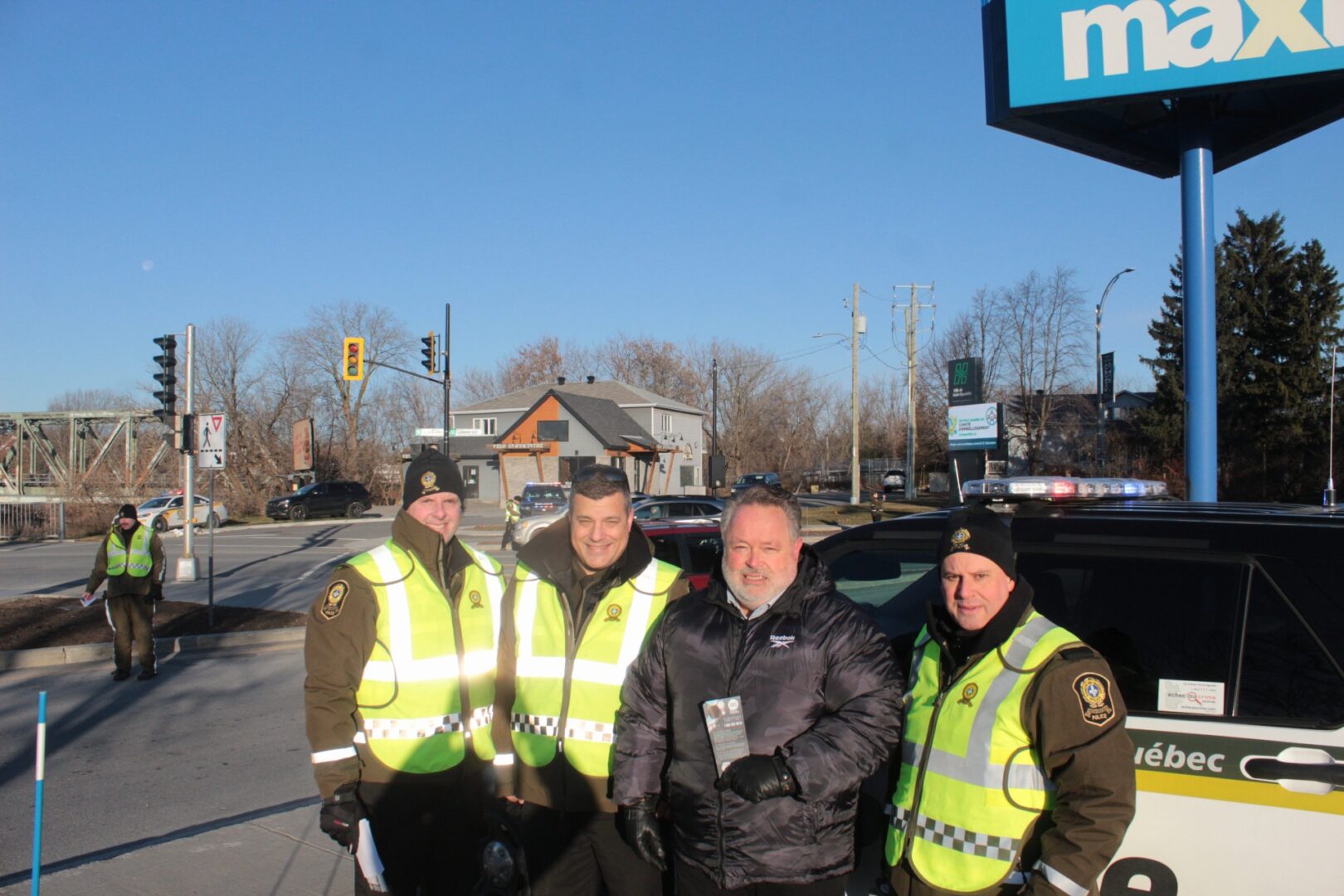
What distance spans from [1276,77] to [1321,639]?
10.9 meters

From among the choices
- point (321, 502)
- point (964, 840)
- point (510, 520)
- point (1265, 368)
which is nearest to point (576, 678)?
point (964, 840)

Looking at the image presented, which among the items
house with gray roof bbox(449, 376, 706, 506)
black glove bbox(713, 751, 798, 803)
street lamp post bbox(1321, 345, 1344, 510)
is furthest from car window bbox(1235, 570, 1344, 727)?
house with gray roof bbox(449, 376, 706, 506)

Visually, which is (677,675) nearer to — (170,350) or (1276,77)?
(1276,77)

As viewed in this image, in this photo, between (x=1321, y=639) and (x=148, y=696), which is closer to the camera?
(x=1321, y=639)

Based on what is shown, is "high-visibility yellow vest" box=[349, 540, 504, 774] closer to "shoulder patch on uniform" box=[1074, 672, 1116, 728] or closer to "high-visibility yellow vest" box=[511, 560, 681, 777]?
"high-visibility yellow vest" box=[511, 560, 681, 777]

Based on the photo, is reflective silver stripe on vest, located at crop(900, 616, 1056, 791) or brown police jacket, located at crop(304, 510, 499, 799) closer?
reflective silver stripe on vest, located at crop(900, 616, 1056, 791)

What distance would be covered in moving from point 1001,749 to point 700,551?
768 cm

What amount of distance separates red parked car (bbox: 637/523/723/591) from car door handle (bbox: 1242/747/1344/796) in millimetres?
6949

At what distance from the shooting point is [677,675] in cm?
288

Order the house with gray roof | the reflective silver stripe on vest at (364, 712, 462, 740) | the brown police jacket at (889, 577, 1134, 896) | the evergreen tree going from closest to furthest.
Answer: the brown police jacket at (889, 577, 1134, 896), the reflective silver stripe on vest at (364, 712, 462, 740), the evergreen tree, the house with gray roof

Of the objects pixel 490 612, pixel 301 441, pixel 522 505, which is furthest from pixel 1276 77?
pixel 301 441

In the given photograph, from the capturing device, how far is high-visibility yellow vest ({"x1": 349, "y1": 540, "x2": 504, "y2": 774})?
3.41 m

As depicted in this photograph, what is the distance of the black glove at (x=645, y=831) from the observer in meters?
2.90

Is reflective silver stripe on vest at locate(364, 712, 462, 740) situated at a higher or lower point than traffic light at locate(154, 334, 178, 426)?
lower
